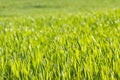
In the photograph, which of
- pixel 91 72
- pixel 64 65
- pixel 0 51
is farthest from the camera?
pixel 0 51

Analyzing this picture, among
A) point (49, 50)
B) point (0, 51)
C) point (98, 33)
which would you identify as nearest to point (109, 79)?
point (49, 50)

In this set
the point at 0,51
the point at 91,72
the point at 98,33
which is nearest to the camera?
the point at 91,72

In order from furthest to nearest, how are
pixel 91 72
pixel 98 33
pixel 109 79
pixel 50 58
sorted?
1. pixel 98 33
2. pixel 50 58
3. pixel 91 72
4. pixel 109 79

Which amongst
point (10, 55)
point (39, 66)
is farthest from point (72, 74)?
point (10, 55)

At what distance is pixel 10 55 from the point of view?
13.1ft

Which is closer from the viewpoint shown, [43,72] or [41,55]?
[43,72]

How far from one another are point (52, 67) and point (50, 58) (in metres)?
0.39

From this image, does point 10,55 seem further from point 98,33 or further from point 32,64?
point 98,33

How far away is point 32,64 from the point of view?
138 inches

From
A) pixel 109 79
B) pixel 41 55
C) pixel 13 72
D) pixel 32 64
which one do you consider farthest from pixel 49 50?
pixel 109 79

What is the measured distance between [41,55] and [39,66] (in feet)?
1.18

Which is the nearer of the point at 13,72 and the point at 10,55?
the point at 13,72

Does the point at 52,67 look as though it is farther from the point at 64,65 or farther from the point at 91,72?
the point at 91,72

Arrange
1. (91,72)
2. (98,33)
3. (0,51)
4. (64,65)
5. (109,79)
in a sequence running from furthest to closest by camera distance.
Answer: (98,33)
(0,51)
(64,65)
(91,72)
(109,79)
